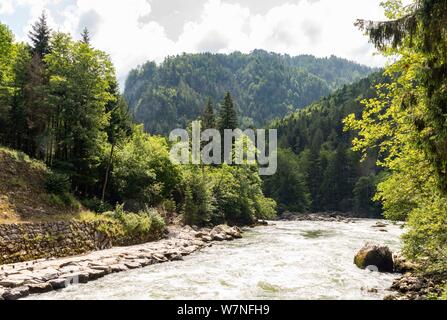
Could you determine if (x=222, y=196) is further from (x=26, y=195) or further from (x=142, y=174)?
(x=26, y=195)

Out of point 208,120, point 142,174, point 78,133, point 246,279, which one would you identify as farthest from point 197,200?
point 208,120

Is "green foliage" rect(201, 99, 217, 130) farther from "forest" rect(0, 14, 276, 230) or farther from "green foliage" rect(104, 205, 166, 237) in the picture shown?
"green foliage" rect(104, 205, 166, 237)

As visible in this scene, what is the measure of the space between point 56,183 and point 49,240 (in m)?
7.09

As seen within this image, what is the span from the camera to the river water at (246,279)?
18.2 metres

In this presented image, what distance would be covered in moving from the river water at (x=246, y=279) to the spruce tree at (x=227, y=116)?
4043 centimetres

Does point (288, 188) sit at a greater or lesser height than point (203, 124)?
lesser

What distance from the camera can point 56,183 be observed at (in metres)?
31.2

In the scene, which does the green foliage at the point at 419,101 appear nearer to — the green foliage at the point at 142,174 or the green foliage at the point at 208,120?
the green foliage at the point at 142,174

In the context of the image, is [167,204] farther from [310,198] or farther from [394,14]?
[310,198]

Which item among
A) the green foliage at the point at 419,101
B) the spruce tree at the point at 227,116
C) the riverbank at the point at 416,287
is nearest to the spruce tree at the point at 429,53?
the green foliage at the point at 419,101

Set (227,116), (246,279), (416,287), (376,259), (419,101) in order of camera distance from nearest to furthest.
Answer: (419,101) → (416,287) → (246,279) → (376,259) → (227,116)

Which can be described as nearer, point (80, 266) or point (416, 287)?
point (416, 287)

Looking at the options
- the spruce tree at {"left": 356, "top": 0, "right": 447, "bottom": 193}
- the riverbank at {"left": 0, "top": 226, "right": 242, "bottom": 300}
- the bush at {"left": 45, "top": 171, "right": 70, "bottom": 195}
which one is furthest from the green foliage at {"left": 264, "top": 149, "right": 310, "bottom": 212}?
the spruce tree at {"left": 356, "top": 0, "right": 447, "bottom": 193}

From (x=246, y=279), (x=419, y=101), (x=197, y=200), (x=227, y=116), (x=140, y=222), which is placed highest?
(x=227, y=116)
